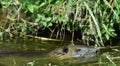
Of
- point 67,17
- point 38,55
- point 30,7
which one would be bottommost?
point 38,55

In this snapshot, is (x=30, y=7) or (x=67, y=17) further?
(x=30, y=7)

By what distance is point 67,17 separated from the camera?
18.2 feet

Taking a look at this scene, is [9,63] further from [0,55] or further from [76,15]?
[76,15]

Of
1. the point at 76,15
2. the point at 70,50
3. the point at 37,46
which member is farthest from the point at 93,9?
the point at 37,46

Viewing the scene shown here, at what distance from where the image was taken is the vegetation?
545 centimetres

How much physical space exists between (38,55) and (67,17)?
0.69 m

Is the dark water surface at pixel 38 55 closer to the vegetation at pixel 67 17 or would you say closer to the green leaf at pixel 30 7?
the vegetation at pixel 67 17

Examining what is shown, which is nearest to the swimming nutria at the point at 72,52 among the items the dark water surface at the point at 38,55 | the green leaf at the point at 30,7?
the dark water surface at the point at 38,55

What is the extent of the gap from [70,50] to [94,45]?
23.7 inches

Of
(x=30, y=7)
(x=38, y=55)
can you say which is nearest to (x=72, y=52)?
(x=38, y=55)

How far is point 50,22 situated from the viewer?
5.79m

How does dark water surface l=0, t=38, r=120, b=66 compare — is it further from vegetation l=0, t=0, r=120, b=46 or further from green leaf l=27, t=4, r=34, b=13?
green leaf l=27, t=4, r=34, b=13

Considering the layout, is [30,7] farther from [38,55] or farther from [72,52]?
[72,52]

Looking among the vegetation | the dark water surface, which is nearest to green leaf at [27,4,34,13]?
the vegetation
